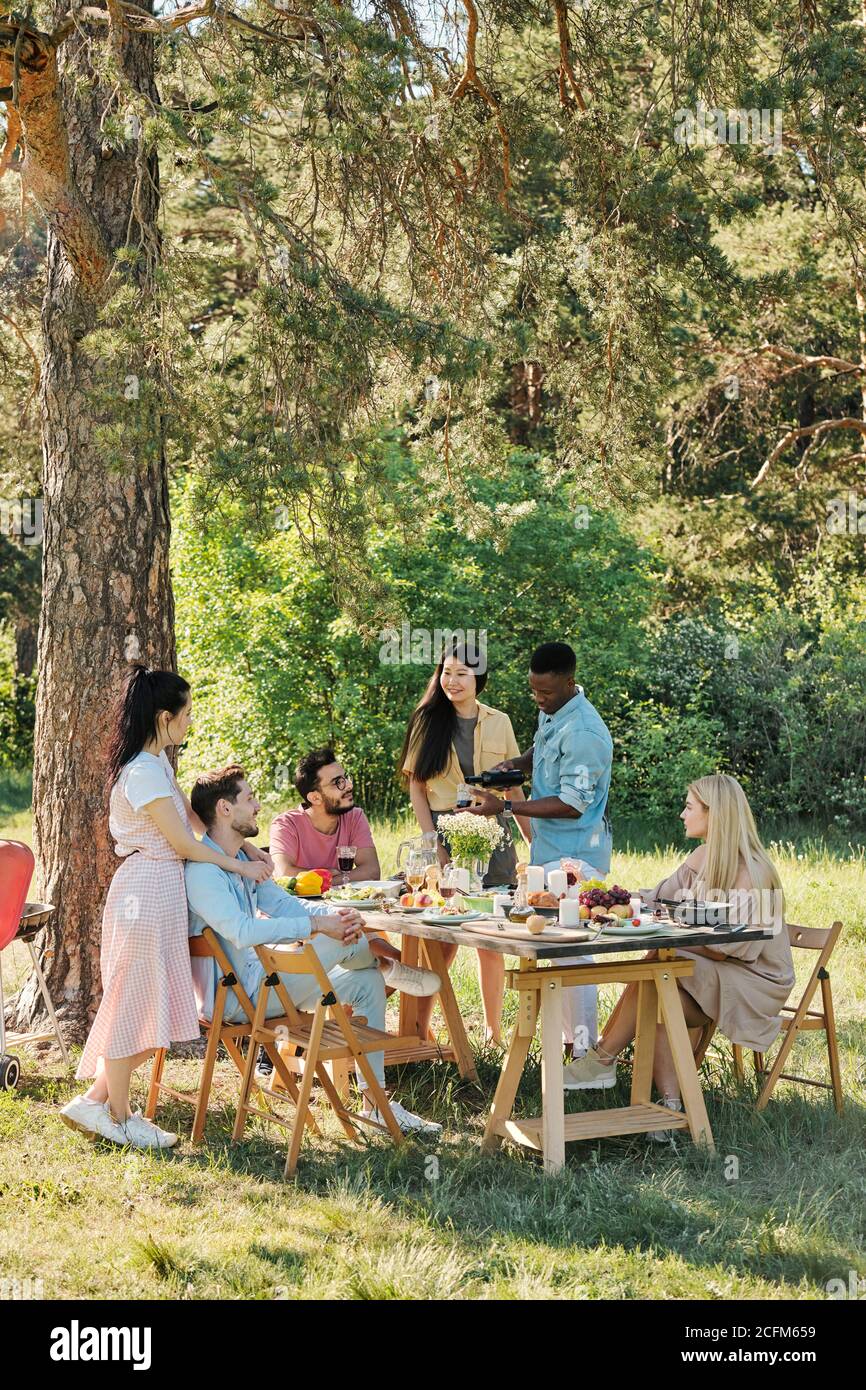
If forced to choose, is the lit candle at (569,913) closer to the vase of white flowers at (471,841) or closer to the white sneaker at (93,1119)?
the vase of white flowers at (471,841)

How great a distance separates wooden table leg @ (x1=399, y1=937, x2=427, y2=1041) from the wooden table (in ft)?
3.01

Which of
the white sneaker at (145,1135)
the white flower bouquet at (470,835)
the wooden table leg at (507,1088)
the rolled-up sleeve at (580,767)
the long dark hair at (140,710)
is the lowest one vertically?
the white sneaker at (145,1135)

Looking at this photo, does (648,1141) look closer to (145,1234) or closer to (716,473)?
(145,1234)

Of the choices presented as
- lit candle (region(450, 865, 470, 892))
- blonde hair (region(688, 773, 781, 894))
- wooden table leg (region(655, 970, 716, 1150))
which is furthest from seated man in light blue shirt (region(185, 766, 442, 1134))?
blonde hair (region(688, 773, 781, 894))

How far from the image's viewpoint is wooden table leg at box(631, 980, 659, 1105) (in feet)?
18.9

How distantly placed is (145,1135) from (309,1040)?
2.69ft

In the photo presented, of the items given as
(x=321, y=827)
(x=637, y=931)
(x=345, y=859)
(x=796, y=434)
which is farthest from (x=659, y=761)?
(x=637, y=931)

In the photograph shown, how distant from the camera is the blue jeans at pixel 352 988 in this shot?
5.89 m

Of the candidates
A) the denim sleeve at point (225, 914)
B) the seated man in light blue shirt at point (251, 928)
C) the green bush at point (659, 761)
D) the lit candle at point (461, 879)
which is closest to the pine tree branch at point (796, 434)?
the green bush at point (659, 761)

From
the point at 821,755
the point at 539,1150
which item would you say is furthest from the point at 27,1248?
the point at 821,755

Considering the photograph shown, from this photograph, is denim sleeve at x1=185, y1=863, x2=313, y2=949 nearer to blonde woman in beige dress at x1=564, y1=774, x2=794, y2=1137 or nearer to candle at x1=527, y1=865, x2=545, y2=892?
candle at x1=527, y1=865, x2=545, y2=892

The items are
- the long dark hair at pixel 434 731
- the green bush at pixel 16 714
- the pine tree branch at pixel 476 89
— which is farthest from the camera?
the green bush at pixel 16 714

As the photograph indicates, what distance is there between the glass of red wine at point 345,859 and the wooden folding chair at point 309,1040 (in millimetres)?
Answer: 779

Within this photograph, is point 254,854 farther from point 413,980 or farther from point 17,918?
point 17,918
